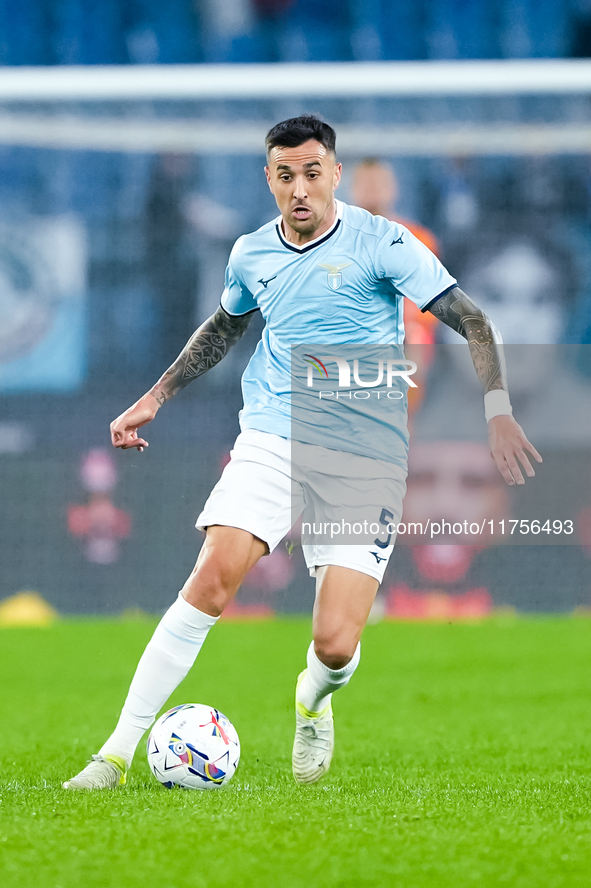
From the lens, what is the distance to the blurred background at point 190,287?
8.82 m

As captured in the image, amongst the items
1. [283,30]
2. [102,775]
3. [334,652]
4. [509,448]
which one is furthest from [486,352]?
[283,30]

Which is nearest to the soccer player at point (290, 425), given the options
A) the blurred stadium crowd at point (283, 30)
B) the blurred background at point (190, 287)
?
the blurred background at point (190, 287)

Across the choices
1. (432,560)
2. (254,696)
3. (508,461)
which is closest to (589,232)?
(432,560)

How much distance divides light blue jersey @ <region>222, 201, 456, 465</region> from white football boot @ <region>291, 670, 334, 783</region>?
944mm

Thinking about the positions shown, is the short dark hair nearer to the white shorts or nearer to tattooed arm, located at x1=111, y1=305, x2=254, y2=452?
tattooed arm, located at x1=111, y1=305, x2=254, y2=452

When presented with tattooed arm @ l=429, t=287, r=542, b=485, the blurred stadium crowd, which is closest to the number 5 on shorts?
tattooed arm @ l=429, t=287, r=542, b=485

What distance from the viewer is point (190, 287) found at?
358 inches

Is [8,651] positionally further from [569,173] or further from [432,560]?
[569,173]

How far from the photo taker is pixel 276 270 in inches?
158

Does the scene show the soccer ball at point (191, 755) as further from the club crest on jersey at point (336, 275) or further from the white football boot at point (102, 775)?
the club crest on jersey at point (336, 275)

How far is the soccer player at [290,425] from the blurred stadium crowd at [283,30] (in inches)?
281

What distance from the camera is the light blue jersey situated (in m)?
3.94

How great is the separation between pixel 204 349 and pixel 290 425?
0.54 m

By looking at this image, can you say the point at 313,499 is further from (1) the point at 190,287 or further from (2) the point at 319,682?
(1) the point at 190,287
